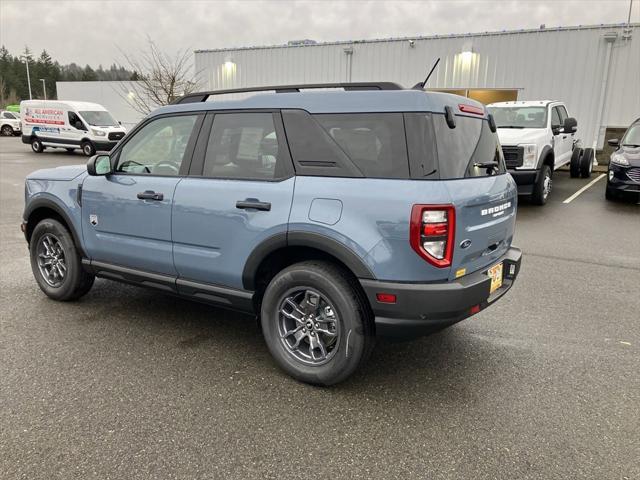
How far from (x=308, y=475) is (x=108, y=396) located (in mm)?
1385

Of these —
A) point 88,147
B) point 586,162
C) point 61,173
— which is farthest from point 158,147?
point 88,147

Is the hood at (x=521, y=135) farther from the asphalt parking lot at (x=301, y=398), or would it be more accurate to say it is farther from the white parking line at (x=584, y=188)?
the asphalt parking lot at (x=301, y=398)

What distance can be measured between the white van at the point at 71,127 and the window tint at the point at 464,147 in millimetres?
19401

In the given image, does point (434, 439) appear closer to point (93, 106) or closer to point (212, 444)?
point (212, 444)

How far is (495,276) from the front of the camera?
3240 mm

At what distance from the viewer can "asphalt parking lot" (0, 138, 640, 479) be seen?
2443mm

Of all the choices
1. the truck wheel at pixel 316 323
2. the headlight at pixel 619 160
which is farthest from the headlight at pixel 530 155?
the truck wheel at pixel 316 323

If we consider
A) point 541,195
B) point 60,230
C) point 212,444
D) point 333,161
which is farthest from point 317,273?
point 541,195

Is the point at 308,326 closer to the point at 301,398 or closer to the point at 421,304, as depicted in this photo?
the point at 301,398

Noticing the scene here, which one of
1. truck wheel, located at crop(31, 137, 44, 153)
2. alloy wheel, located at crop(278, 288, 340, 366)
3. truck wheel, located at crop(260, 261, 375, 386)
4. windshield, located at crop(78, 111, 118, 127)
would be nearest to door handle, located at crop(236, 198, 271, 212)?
truck wheel, located at crop(260, 261, 375, 386)

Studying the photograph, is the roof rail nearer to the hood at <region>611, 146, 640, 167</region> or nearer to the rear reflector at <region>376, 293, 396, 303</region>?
the rear reflector at <region>376, 293, 396, 303</region>

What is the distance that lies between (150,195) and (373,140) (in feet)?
5.76

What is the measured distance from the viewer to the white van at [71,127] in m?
20.5

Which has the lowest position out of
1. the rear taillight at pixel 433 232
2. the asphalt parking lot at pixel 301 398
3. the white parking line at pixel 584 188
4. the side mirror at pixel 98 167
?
the asphalt parking lot at pixel 301 398
